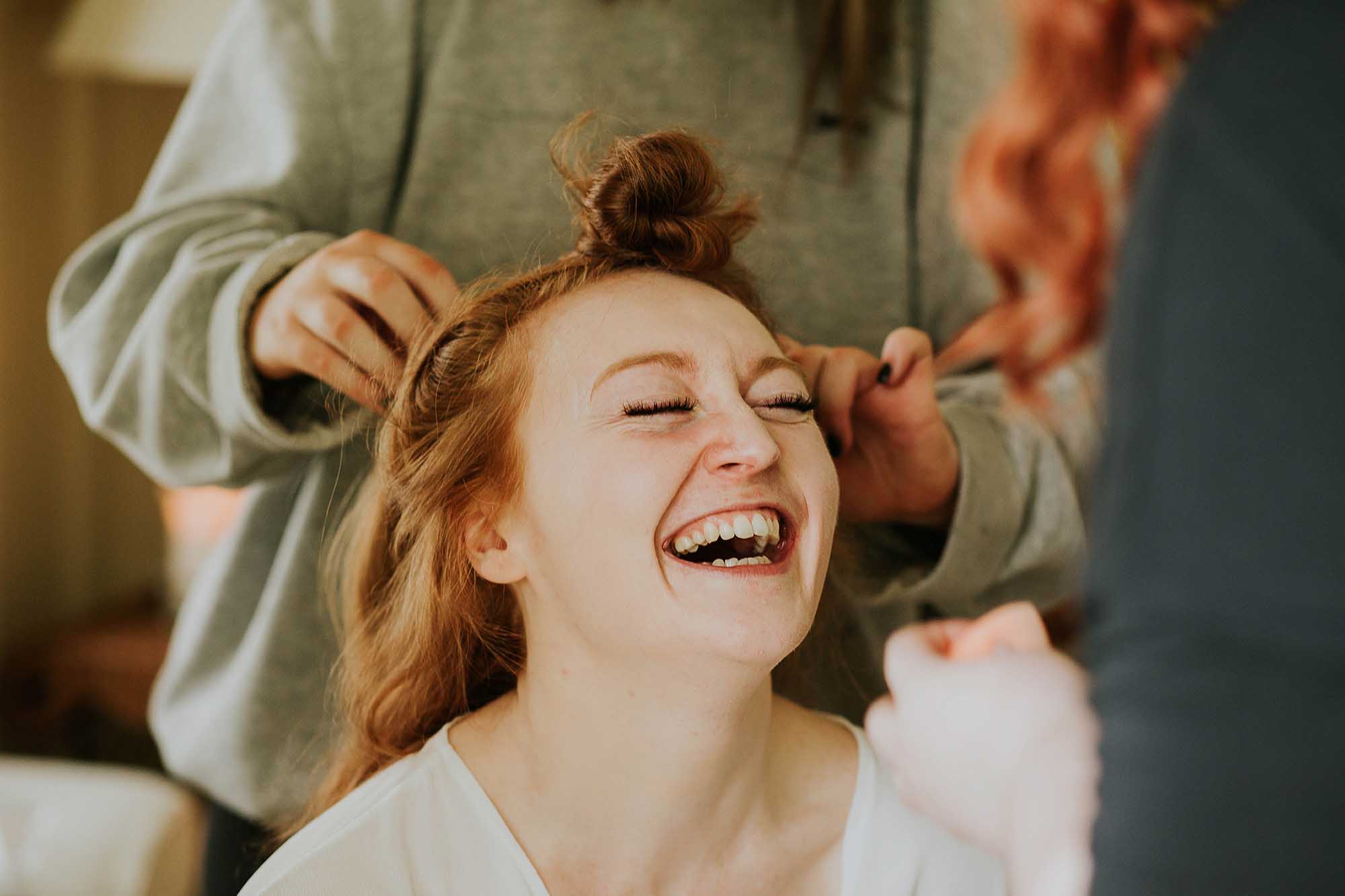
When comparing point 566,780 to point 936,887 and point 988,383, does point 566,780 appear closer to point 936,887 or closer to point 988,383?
point 936,887

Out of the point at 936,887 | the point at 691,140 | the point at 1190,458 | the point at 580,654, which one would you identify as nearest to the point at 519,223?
the point at 691,140

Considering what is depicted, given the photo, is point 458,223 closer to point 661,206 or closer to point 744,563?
point 661,206

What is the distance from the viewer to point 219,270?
88cm

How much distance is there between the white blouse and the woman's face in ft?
0.41

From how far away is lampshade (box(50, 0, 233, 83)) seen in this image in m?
2.14

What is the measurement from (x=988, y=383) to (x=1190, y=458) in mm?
662

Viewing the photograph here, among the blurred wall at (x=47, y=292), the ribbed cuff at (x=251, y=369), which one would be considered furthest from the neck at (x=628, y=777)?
the blurred wall at (x=47, y=292)

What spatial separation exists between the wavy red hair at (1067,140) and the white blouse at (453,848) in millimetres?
517

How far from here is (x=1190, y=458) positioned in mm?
355

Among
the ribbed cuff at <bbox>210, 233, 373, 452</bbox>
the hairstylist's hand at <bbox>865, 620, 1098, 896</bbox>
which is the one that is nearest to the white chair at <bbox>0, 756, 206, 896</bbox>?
the ribbed cuff at <bbox>210, 233, 373, 452</bbox>

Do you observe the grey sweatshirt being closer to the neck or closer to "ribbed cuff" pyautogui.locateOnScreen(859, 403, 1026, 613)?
"ribbed cuff" pyautogui.locateOnScreen(859, 403, 1026, 613)

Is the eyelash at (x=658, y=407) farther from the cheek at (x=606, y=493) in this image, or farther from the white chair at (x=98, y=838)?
the white chair at (x=98, y=838)

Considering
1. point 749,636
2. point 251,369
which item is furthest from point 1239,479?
point 251,369

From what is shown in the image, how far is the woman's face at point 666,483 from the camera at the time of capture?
Result: 746 millimetres
